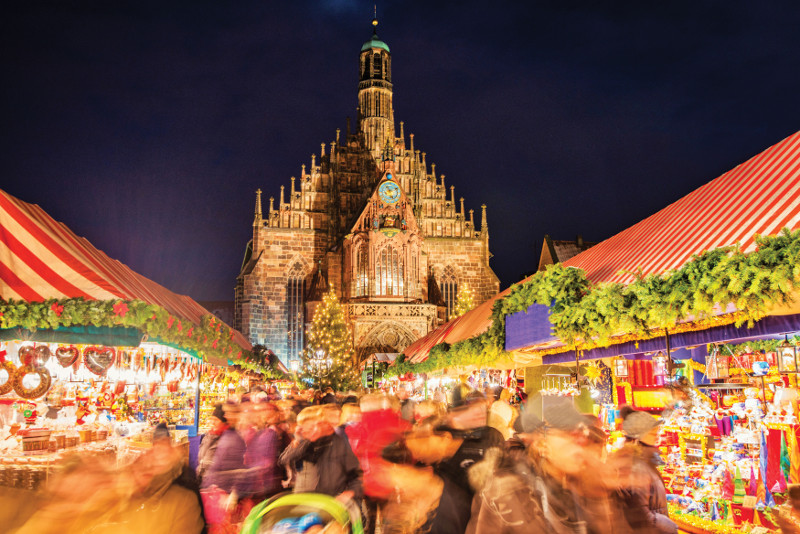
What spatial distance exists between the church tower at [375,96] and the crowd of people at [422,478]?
121 ft

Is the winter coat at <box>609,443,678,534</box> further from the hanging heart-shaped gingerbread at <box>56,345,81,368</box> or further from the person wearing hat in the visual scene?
the hanging heart-shaped gingerbread at <box>56,345,81,368</box>

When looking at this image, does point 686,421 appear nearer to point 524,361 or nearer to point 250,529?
point 524,361

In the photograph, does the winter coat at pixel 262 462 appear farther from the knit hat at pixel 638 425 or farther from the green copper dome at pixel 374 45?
the green copper dome at pixel 374 45

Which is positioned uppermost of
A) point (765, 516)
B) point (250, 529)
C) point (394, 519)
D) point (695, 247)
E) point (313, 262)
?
point (313, 262)

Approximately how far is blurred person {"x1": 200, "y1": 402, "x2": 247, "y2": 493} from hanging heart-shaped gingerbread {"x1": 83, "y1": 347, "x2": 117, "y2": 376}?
10.5 feet

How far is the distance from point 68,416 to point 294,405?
3057 millimetres

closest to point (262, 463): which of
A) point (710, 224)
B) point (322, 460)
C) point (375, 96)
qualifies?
point (322, 460)

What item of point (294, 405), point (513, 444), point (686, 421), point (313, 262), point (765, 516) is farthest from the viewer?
point (313, 262)

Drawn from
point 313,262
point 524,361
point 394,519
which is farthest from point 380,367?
point 394,519

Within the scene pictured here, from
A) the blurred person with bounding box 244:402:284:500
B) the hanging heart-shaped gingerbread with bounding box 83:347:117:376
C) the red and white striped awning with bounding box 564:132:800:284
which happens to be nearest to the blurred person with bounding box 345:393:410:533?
the blurred person with bounding box 244:402:284:500

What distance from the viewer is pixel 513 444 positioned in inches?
219

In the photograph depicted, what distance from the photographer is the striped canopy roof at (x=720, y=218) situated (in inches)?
209

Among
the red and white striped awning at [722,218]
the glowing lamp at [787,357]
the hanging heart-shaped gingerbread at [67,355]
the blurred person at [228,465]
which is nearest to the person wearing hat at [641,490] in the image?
the red and white striped awning at [722,218]

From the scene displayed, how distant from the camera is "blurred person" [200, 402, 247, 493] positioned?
555cm
